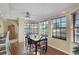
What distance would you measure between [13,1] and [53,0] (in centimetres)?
75

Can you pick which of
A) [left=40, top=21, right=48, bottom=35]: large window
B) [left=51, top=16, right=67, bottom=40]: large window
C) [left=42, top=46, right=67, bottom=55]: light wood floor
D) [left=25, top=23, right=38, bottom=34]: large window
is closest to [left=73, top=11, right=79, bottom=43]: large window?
[left=51, top=16, right=67, bottom=40]: large window

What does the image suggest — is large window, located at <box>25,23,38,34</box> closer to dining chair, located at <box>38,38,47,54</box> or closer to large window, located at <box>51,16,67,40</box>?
dining chair, located at <box>38,38,47,54</box>

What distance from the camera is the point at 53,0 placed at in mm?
2432

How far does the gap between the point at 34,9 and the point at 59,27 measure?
1.92ft

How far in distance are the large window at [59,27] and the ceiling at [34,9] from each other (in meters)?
0.15

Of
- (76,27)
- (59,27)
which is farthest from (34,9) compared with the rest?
(76,27)

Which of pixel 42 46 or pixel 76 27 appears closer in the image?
pixel 76 27

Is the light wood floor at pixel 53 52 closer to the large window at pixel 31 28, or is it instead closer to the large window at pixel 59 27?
the large window at pixel 59 27

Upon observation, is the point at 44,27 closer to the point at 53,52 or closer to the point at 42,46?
the point at 42,46

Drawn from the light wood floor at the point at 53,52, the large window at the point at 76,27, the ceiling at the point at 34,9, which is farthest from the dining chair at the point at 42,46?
the large window at the point at 76,27

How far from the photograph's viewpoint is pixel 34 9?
7.93 feet

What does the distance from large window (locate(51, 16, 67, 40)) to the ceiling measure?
0.15 metres
